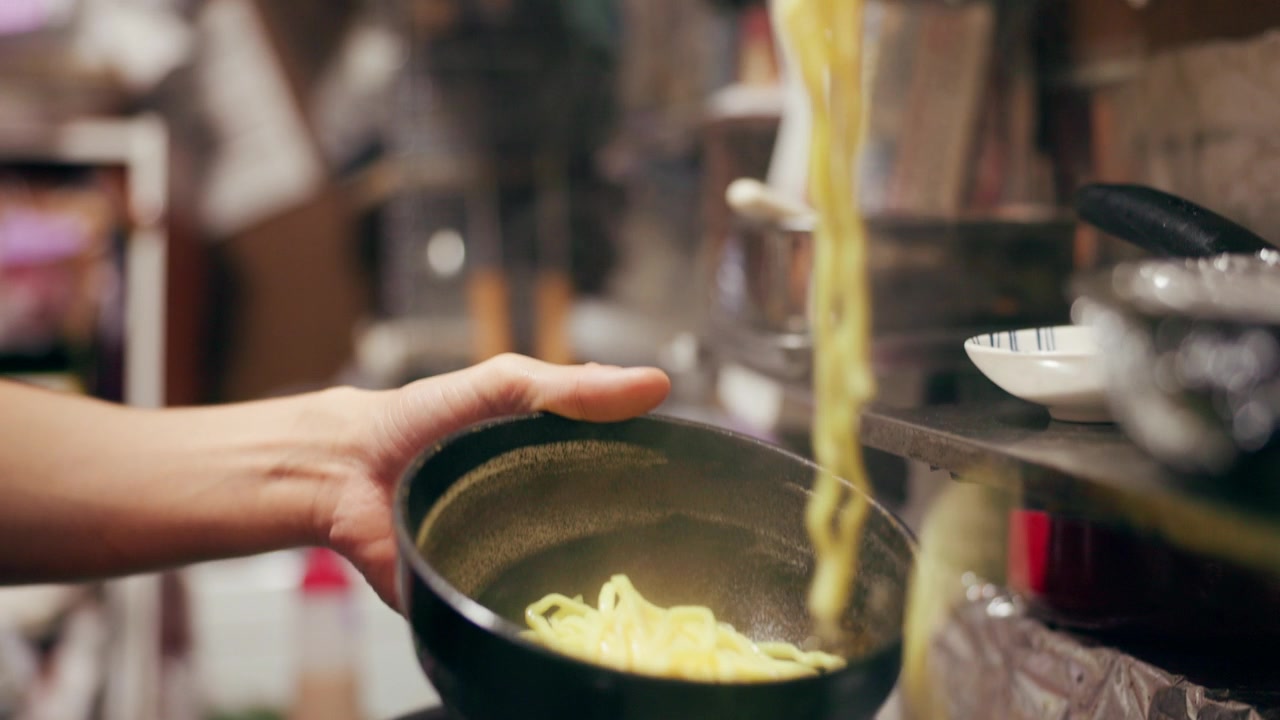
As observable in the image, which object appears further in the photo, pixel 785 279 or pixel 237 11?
pixel 237 11

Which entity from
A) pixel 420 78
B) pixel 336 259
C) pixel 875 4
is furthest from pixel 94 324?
pixel 875 4

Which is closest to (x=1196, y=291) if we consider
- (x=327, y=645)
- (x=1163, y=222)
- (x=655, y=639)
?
(x=1163, y=222)

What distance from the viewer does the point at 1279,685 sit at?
575mm

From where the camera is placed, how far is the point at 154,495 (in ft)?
2.91

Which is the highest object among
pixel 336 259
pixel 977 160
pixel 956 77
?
pixel 956 77

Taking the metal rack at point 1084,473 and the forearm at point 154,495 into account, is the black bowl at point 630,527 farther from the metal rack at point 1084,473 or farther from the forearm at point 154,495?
the forearm at point 154,495

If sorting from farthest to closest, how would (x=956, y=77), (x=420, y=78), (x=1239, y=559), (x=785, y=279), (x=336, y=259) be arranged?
(x=336, y=259) → (x=420, y=78) → (x=956, y=77) → (x=785, y=279) → (x=1239, y=559)

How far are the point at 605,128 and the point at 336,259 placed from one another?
35.6 inches

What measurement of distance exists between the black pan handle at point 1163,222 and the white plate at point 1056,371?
3.5 inches

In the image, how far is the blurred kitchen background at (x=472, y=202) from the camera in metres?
1.10

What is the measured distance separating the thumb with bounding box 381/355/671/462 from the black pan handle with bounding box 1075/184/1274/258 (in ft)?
1.31

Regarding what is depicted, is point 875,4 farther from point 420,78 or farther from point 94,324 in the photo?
point 94,324

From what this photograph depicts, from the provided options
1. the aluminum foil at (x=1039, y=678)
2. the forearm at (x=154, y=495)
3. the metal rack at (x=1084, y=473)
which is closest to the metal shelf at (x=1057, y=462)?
the metal rack at (x=1084, y=473)

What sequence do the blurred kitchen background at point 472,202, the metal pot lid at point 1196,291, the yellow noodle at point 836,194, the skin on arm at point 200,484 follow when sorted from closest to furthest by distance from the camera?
the metal pot lid at point 1196,291
the yellow noodle at point 836,194
the skin on arm at point 200,484
the blurred kitchen background at point 472,202
